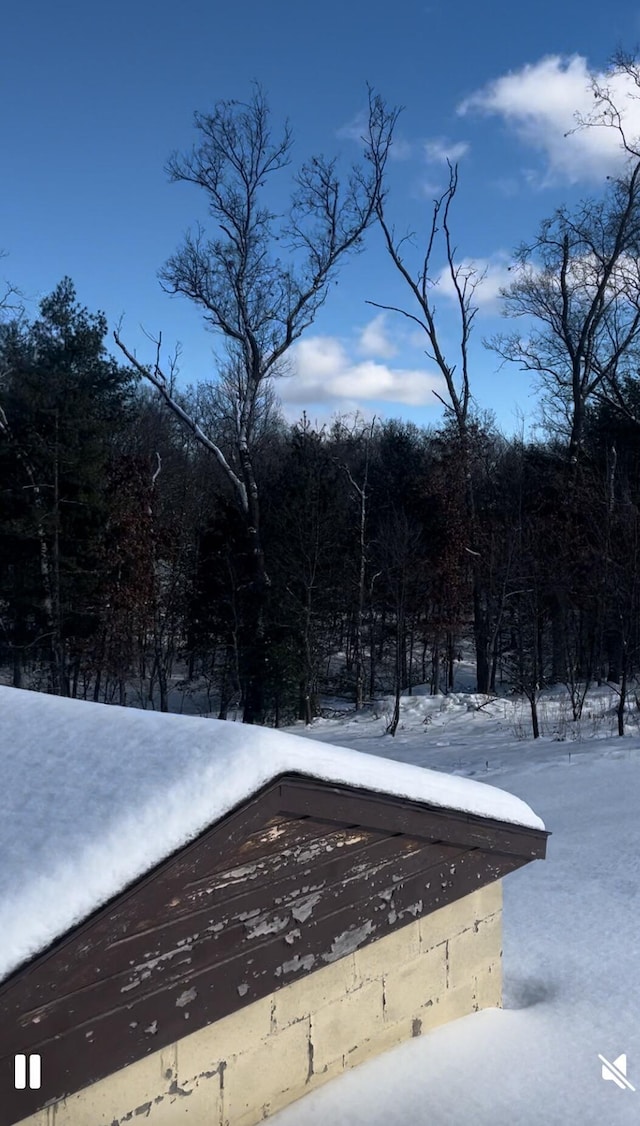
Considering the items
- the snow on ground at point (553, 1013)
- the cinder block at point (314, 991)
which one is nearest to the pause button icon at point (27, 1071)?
the cinder block at point (314, 991)

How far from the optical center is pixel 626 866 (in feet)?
20.7

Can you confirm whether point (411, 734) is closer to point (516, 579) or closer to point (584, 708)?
point (584, 708)

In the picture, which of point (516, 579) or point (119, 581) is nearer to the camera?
point (516, 579)

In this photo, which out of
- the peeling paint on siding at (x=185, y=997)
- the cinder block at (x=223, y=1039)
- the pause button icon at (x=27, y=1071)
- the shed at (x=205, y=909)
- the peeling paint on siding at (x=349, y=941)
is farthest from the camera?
the peeling paint on siding at (x=349, y=941)

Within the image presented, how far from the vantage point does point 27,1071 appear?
2053mm

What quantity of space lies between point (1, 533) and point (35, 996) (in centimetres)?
2059

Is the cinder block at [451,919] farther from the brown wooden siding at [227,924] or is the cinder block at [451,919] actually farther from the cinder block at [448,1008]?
A: the cinder block at [448,1008]

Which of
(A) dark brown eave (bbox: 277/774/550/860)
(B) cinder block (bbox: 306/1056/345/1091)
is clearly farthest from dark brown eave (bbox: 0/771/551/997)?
(B) cinder block (bbox: 306/1056/345/1091)

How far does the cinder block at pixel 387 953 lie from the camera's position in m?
3.24

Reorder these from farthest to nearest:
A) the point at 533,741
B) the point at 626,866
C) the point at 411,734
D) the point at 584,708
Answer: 1. the point at 584,708
2. the point at 411,734
3. the point at 533,741
4. the point at 626,866

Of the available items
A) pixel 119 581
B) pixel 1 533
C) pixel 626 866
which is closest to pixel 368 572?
pixel 119 581

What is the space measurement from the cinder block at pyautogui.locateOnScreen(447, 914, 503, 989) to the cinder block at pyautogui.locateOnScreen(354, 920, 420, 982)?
32 centimetres

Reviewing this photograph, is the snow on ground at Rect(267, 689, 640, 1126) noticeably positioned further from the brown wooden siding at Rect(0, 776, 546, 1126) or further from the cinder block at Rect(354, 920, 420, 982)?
the brown wooden siding at Rect(0, 776, 546, 1126)

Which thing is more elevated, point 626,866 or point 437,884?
point 437,884
